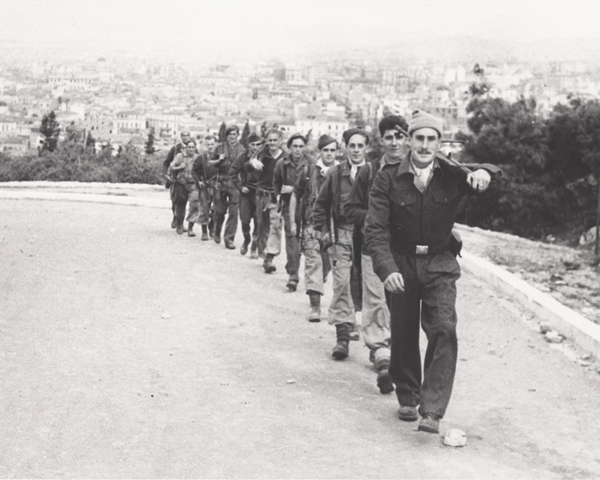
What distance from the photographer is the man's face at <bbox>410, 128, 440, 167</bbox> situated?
627 cm

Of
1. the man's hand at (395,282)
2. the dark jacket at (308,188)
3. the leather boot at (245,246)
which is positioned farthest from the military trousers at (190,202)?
the man's hand at (395,282)

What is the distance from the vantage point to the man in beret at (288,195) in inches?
449

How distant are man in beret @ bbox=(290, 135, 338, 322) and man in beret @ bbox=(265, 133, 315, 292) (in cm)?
90

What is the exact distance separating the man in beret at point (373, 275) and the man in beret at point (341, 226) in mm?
458

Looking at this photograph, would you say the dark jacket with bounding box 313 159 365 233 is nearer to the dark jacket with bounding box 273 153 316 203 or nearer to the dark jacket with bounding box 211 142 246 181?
the dark jacket with bounding box 273 153 316 203

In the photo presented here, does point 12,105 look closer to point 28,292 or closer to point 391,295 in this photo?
point 28,292

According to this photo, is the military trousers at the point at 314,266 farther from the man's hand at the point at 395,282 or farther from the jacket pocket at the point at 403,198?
the man's hand at the point at 395,282

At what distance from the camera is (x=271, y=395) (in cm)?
690

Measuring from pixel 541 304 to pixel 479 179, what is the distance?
4.31 metres

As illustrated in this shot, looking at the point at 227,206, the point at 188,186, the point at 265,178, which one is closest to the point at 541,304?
the point at 265,178

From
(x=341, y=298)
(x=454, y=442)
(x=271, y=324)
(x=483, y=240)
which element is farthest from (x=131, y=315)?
(x=483, y=240)

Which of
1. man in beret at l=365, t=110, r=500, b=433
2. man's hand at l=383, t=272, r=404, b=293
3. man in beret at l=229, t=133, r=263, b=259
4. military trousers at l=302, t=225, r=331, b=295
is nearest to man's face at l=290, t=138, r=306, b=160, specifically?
military trousers at l=302, t=225, r=331, b=295

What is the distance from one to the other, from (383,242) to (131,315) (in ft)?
12.4

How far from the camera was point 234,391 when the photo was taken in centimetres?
692
